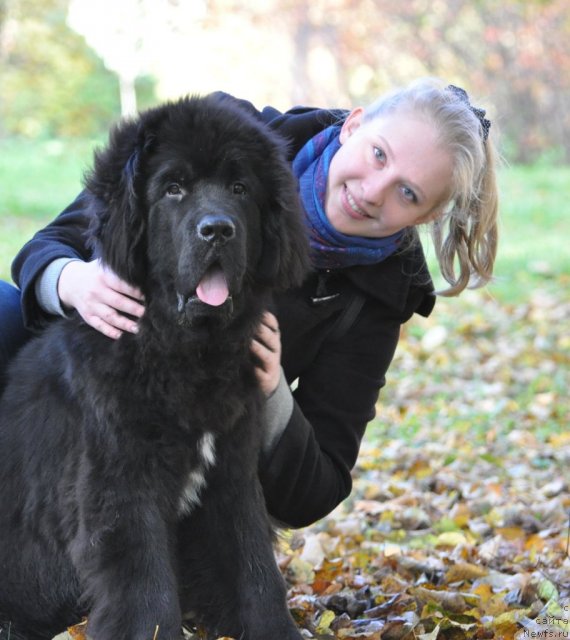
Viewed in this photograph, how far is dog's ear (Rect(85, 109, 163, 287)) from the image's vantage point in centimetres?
293

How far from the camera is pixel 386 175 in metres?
3.58

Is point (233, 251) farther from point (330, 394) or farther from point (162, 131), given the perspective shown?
point (330, 394)

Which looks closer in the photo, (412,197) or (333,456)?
(412,197)

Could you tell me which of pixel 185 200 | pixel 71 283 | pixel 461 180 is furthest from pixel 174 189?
pixel 461 180

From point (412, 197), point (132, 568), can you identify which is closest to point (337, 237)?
point (412, 197)

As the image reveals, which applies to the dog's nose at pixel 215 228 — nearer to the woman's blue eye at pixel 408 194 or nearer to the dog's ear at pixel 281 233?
the dog's ear at pixel 281 233

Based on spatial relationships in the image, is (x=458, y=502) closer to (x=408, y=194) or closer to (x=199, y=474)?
(x=408, y=194)

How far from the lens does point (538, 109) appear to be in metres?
20.2

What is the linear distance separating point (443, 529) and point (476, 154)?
2.07m

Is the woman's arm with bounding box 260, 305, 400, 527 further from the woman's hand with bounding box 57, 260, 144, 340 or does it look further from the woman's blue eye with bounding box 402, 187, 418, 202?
the woman's hand with bounding box 57, 260, 144, 340

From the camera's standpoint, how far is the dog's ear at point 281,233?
309 centimetres

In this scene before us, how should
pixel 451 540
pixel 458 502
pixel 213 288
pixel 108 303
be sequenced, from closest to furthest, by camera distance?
pixel 213 288
pixel 108 303
pixel 451 540
pixel 458 502

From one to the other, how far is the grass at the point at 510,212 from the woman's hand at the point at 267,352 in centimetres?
483

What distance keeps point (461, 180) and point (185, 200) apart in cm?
122
